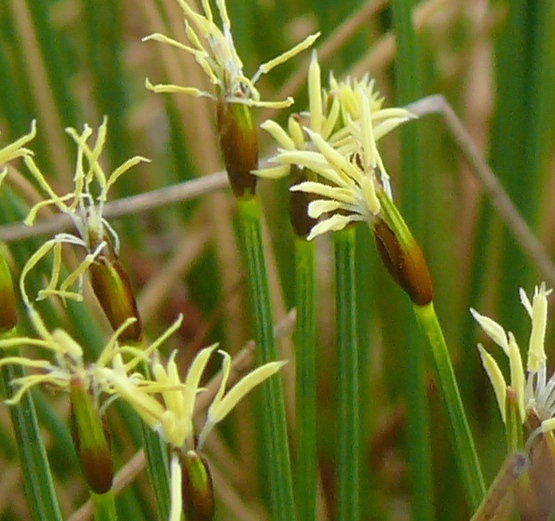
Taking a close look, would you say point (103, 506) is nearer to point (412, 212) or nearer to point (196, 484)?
point (196, 484)

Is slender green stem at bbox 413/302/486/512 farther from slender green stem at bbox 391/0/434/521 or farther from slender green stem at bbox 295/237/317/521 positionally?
slender green stem at bbox 391/0/434/521

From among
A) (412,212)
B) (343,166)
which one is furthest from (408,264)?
(412,212)

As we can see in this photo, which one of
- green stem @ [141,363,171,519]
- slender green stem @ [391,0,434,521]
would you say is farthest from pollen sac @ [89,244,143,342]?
slender green stem @ [391,0,434,521]

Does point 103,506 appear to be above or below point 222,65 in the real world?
below

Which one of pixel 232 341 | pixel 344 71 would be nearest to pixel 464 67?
pixel 344 71

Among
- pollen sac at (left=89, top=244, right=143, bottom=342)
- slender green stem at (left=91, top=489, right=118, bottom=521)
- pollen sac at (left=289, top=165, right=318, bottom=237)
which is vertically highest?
pollen sac at (left=289, top=165, right=318, bottom=237)

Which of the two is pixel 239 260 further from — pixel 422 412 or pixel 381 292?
pixel 422 412

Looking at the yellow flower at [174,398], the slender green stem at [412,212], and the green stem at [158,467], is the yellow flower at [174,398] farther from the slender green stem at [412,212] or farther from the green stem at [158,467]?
the slender green stem at [412,212]
